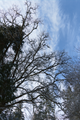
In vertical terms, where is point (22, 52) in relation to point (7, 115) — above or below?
above

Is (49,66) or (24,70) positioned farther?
(49,66)

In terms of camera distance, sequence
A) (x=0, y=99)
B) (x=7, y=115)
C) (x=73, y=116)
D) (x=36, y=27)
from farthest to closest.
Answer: (x=36, y=27), (x=73, y=116), (x=7, y=115), (x=0, y=99)

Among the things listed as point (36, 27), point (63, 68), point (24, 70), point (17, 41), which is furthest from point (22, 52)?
point (63, 68)

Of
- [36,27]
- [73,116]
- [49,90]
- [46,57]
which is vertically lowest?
[73,116]

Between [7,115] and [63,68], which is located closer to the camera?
[7,115]

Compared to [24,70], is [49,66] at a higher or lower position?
higher

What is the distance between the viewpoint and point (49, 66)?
11.7m

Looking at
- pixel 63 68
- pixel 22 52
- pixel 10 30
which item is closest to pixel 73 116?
pixel 63 68

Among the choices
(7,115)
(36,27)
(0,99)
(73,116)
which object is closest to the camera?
(0,99)

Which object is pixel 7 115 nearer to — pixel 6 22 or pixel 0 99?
pixel 0 99

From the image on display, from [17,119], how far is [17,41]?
7.83 m

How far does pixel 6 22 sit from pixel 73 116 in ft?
37.4

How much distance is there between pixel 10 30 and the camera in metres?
10.3

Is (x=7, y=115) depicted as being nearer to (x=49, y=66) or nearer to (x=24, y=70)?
(x=24, y=70)
